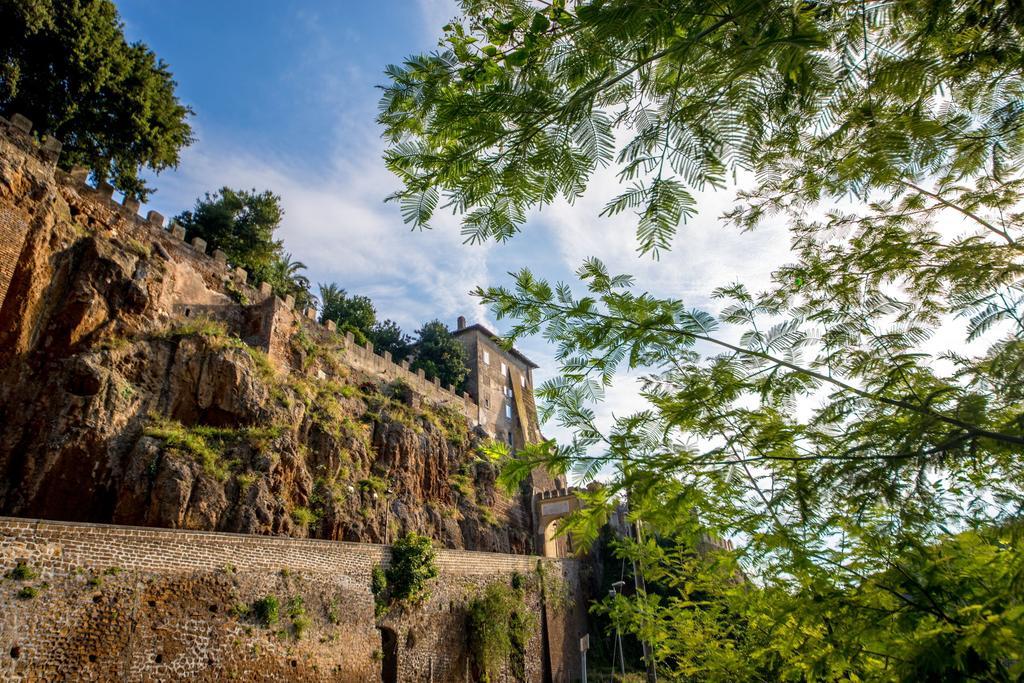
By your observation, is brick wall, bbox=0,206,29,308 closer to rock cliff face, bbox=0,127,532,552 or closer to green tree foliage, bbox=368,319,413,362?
rock cliff face, bbox=0,127,532,552

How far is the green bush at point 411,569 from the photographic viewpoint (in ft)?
57.3

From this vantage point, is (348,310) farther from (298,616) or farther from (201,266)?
(298,616)

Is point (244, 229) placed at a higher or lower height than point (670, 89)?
higher

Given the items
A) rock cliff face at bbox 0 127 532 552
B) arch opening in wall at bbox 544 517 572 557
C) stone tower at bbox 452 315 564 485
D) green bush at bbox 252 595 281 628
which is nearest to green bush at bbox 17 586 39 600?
rock cliff face at bbox 0 127 532 552

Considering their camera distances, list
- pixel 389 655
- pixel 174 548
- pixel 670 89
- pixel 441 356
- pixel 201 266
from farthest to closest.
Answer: pixel 441 356 < pixel 201 266 < pixel 389 655 < pixel 174 548 < pixel 670 89

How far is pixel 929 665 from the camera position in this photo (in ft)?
9.65

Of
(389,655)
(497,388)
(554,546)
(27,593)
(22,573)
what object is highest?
(497,388)

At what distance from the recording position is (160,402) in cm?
1623

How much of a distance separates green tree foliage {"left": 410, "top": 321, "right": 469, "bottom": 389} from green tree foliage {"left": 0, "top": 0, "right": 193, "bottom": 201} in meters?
20.0

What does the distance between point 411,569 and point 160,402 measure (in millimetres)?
9301

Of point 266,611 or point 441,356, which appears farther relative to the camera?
point 441,356

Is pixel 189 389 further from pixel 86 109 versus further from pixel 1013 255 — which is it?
pixel 1013 255

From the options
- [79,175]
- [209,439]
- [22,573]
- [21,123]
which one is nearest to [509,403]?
[209,439]

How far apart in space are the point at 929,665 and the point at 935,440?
121 cm
